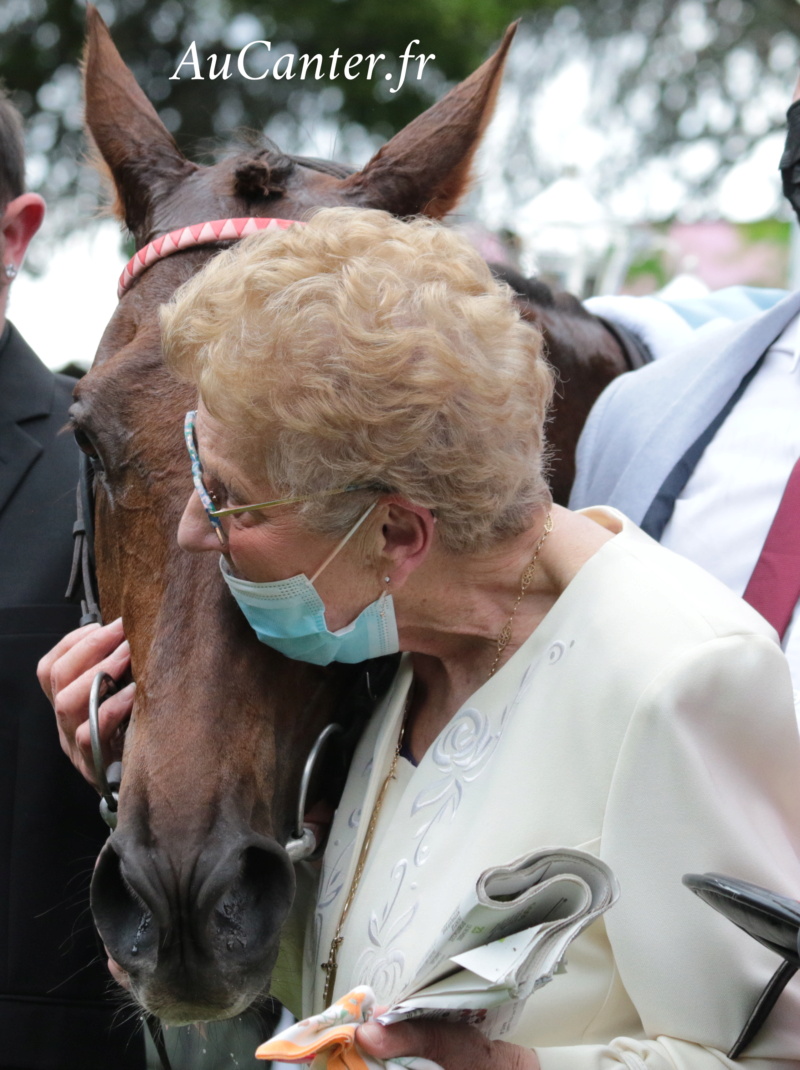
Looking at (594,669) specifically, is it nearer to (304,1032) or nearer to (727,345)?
(304,1032)

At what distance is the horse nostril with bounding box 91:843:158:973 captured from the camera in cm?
157

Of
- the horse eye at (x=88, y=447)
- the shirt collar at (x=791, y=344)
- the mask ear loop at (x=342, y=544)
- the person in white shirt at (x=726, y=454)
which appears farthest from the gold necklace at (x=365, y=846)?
the shirt collar at (x=791, y=344)

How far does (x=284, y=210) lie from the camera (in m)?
2.13

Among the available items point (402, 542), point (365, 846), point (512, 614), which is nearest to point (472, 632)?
point (512, 614)

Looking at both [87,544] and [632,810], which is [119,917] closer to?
[632,810]

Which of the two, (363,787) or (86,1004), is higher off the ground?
(363,787)

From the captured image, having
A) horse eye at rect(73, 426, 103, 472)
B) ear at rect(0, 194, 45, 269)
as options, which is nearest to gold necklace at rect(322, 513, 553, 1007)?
horse eye at rect(73, 426, 103, 472)

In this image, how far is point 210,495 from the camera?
5.64 feet

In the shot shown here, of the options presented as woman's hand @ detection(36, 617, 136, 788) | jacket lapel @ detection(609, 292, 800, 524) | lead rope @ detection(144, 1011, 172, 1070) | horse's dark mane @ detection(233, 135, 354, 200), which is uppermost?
horse's dark mane @ detection(233, 135, 354, 200)

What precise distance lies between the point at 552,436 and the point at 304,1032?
1.92m

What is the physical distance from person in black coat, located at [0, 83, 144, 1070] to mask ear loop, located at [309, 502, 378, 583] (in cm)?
107

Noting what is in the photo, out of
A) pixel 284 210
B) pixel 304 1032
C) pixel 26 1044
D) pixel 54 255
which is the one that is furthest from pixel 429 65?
pixel 304 1032

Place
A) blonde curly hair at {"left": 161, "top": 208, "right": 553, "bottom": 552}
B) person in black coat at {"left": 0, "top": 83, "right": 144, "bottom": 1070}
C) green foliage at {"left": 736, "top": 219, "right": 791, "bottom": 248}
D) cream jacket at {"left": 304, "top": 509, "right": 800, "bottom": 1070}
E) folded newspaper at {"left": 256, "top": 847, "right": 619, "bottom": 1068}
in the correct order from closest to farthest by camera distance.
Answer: folded newspaper at {"left": 256, "top": 847, "right": 619, "bottom": 1068}, cream jacket at {"left": 304, "top": 509, "right": 800, "bottom": 1070}, blonde curly hair at {"left": 161, "top": 208, "right": 553, "bottom": 552}, person in black coat at {"left": 0, "top": 83, "right": 144, "bottom": 1070}, green foliage at {"left": 736, "top": 219, "right": 791, "bottom": 248}

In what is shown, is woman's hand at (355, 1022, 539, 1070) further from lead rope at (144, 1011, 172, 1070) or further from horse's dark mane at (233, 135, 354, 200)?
horse's dark mane at (233, 135, 354, 200)
